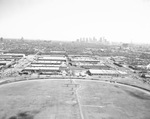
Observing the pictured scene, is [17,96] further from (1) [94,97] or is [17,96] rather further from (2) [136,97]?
(2) [136,97]

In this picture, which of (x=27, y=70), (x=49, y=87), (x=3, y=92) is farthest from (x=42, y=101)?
(x=27, y=70)

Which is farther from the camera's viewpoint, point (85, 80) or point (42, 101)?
point (85, 80)

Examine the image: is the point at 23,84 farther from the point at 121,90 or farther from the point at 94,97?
the point at 121,90

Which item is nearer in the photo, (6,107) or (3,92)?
(6,107)

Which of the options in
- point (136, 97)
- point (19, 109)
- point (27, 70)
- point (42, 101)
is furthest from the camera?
point (27, 70)

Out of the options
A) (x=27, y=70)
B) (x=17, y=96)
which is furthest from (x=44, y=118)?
(x=27, y=70)

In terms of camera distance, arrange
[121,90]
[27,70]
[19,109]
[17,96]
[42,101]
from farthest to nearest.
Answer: [27,70] < [121,90] < [17,96] < [42,101] < [19,109]
